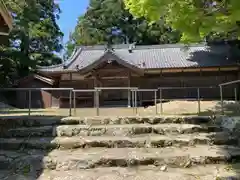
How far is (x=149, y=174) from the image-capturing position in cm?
431

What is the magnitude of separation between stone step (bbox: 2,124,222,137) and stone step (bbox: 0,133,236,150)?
0.34 meters

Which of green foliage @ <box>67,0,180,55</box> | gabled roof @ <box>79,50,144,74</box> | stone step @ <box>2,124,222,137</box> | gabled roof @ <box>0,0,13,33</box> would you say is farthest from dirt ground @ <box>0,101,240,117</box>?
green foliage @ <box>67,0,180,55</box>

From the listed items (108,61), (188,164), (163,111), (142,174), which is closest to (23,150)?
(142,174)

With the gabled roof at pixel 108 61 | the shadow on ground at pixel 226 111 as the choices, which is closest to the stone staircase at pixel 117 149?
the shadow on ground at pixel 226 111

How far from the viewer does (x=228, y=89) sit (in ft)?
61.4

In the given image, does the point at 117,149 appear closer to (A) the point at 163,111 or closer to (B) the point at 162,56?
(A) the point at 163,111

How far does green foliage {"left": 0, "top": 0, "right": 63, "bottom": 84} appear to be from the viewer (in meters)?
25.1

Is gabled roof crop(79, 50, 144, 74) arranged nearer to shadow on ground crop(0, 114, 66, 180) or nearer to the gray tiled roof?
the gray tiled roof

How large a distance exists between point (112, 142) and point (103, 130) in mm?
659

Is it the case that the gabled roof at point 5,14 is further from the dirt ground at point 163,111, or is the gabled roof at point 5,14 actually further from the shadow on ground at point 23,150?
the dirt ground at point 163,111

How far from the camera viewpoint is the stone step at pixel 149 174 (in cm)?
416

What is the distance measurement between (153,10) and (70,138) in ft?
9.65

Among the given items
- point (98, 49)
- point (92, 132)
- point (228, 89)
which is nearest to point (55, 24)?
point (98, 49)

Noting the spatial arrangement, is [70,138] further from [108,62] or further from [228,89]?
[228,89]
